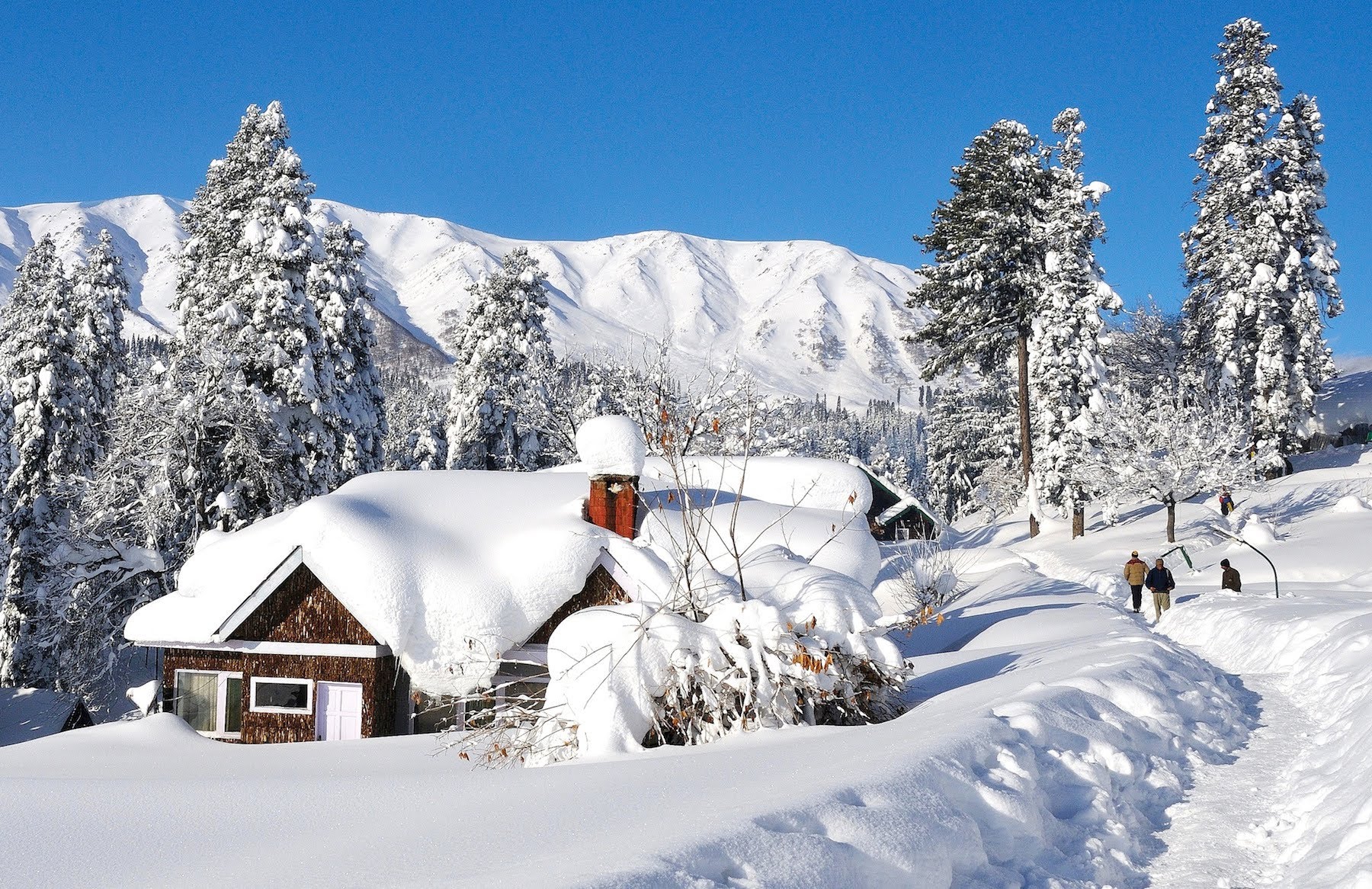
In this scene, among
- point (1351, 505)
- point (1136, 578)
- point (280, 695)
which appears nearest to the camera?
point (280, 695)

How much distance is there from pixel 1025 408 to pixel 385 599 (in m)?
26.8

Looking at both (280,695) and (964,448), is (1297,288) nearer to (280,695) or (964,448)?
(964,448)

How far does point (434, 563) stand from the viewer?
1533 cm

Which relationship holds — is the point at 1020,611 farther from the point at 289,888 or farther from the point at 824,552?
the point at 289,888

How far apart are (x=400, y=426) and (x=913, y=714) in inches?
2810

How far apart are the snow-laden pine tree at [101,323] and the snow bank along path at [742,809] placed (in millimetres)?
20500

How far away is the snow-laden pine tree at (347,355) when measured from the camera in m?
25.5

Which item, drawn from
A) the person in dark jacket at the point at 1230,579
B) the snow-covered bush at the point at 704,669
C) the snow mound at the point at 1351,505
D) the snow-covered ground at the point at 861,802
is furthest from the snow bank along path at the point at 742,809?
the snow mound at the point at 1351,505

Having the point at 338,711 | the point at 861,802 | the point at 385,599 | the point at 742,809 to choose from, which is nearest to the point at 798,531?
the point at 385,599

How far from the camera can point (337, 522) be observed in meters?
15.7

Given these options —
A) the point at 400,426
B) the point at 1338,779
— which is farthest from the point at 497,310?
the point at 400,426

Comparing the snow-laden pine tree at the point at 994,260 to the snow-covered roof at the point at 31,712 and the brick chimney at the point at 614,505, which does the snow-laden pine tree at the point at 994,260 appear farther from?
the snow-covered roof at the point at 31,712

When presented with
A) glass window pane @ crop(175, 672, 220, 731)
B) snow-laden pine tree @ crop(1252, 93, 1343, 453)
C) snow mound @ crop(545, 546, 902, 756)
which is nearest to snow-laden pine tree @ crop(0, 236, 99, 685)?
glass window pane @ crop(175, 672, 220, 731)

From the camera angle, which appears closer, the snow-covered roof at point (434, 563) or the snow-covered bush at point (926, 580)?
the snow-covered roof at point (434, 563)
